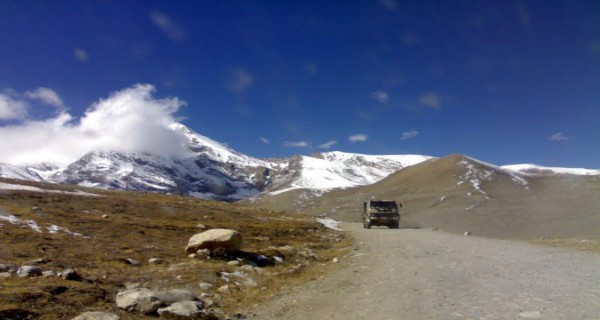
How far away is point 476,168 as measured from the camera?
18412 cm

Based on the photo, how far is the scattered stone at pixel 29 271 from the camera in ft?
39.4

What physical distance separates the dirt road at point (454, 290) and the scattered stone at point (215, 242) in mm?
4093

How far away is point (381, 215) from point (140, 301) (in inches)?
1557

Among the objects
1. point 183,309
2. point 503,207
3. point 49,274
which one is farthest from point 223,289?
point 503,207

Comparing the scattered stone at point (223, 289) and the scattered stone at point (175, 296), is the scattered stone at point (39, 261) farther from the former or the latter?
the scattered stone at point (223, 289)

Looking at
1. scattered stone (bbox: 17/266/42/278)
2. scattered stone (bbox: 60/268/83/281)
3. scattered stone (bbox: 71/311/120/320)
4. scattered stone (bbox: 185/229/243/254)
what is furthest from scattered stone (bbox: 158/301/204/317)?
scattered stone (bbox: 185/229/243/254)

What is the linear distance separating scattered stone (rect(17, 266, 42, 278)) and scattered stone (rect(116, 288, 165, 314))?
3.02 meters

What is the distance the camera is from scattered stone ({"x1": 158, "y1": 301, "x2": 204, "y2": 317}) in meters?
10.2

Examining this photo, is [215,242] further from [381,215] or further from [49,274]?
[381,215]

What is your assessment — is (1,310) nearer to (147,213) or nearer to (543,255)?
(543,255)

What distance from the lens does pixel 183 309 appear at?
10375 mm

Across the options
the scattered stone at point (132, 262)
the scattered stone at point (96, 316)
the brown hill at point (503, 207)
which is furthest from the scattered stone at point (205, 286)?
the brown hill at point (503, 207)

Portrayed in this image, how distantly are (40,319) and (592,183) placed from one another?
137 meters

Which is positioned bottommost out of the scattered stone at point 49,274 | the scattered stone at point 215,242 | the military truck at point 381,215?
the scattered stone at point 49,274
